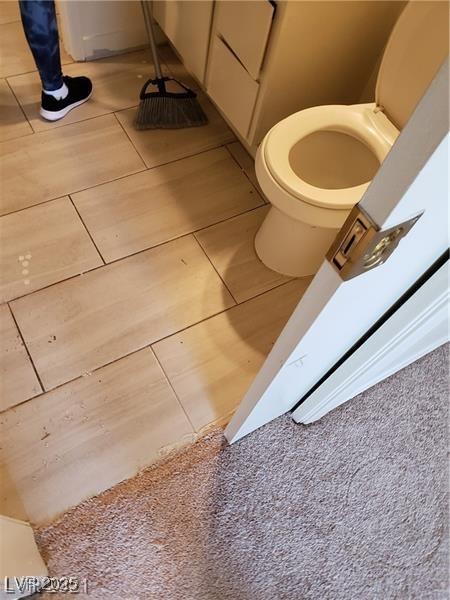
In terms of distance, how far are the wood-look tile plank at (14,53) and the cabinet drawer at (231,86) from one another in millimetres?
680

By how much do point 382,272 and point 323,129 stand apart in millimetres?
898

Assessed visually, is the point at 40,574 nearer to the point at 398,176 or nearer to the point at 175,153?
the point at 398,176

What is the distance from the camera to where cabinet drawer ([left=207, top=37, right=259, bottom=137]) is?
156cm

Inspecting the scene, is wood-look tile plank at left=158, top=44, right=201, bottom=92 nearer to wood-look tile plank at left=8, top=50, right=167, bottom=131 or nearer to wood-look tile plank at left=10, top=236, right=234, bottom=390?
wood-look tile plank at left=8, top=50, right=167, bottom=131

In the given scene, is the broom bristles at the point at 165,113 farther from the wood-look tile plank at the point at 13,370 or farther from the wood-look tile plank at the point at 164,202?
the wood-look tile plank at the point at 13,370

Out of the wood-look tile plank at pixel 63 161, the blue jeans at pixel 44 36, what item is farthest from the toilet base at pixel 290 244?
the blue jeans at pixel 44 36

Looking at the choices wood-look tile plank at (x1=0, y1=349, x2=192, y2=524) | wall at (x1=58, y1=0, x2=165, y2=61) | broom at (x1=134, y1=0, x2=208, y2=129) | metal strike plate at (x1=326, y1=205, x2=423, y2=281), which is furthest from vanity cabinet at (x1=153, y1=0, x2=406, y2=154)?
metal strike plate at (x1=326, y1=205, x2=423, y2=281)

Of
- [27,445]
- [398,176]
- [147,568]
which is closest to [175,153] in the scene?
[27,445]

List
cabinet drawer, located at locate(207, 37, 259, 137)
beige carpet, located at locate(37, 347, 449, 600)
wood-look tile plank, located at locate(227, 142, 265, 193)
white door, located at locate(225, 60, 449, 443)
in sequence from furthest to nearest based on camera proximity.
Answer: wood-look tile plank, located at locate(227, 142, 265, 193), cabinet drawer, located at locate(207, 37, 259, 137), beige carpet, located at locate(37, 347, 449, 600), white door, located at locate(225, 60, 449, 443)

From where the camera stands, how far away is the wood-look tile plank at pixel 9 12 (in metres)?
2.05

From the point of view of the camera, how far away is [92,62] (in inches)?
79.1

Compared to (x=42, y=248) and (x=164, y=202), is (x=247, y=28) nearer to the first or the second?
(x=164, y=202)

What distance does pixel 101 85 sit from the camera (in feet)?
6.37

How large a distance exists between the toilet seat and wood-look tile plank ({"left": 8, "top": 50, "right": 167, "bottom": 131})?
836mm
